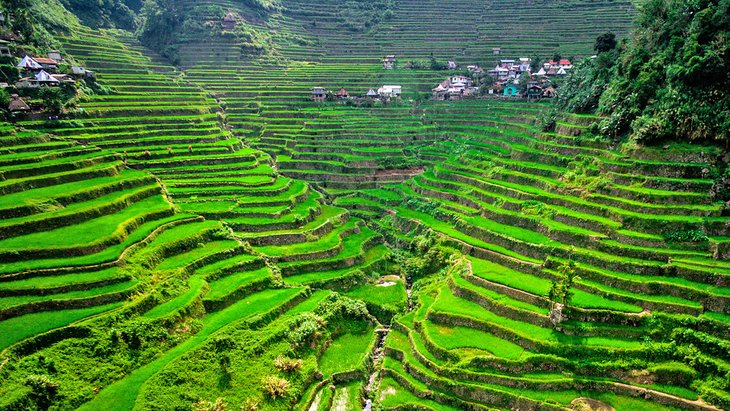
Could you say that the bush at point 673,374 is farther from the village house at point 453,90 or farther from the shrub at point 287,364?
the village house at point 453,90

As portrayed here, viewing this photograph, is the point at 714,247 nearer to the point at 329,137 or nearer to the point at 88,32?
the point at 329,137

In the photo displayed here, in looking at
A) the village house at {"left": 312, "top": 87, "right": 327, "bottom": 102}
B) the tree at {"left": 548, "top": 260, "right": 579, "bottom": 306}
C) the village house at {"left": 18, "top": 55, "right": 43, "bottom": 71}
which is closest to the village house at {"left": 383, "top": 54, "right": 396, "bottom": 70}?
the village house at {"left": 312, "top": 87, "right": 327, "bottom": 102}

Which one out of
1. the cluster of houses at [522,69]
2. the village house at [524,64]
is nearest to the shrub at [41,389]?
the cluster of houses at [522,69]

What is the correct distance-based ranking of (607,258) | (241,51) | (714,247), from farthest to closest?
(241,51) < (607,258) < (714,247)

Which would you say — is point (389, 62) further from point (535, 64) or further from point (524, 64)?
point (535, 64)

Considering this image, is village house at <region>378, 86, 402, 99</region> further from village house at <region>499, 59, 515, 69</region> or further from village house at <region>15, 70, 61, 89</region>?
village house at <region>15, 70, 61, 89</region>

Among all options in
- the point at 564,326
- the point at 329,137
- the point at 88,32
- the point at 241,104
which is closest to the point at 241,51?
the point at 241,104
